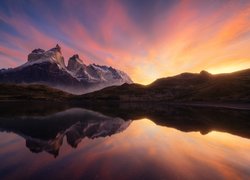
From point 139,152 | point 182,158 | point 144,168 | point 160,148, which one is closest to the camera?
point 144,168

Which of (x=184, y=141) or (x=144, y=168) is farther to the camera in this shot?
(x=184, y=141)

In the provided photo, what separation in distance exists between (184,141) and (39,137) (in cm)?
2287

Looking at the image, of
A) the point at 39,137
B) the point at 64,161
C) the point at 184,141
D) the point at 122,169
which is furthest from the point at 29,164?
the point at 184,141

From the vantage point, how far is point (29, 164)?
2195 centimetres

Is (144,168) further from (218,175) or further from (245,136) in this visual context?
(245,136)

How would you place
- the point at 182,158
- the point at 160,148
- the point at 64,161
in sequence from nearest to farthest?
the point at 64,161, the point at 182,158, the point at 160,148

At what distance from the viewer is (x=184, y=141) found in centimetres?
3569

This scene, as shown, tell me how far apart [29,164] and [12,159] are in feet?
11.6

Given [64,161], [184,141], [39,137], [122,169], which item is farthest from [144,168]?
[39,137]

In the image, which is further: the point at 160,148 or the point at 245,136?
the point at 245,136

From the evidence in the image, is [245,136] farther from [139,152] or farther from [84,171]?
[84,171]

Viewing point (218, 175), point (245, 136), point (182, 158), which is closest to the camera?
point (218, 175)

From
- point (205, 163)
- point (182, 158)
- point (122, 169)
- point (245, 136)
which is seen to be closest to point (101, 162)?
point (122, 169)

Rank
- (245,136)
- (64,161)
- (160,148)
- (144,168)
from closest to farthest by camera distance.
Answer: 1. (144,168)
2. (64,161)
3. (160,148)
4. (245,136)
